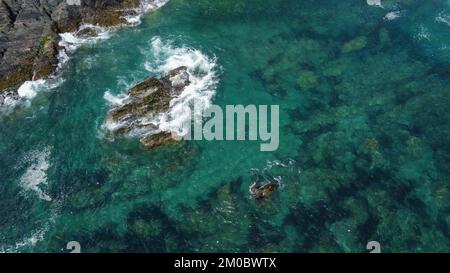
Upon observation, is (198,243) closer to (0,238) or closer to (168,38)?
(0,238)

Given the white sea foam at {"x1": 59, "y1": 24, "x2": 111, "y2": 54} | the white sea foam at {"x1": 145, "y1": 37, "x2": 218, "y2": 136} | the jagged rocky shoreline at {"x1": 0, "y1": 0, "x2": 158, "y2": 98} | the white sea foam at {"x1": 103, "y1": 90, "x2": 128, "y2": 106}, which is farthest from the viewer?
the white sea foam at {"x1": 59, "y1": 24, "x2": 111, "y2": 54}

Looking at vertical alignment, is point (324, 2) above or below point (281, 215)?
above

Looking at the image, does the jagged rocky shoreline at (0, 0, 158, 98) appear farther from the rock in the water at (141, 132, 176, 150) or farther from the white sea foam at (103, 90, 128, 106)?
the rock in the water at (141, 132, 176, 150)

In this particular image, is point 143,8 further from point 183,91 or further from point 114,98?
point 183,91

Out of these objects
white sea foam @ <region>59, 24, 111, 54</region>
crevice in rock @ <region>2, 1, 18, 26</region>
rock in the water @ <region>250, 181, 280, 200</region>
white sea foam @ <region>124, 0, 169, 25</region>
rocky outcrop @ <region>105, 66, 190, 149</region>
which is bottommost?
rock in the water @ <region>250, 181, 280, 200</region>

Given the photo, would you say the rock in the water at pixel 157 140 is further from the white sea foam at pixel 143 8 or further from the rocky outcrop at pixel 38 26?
the white sea foam at pixel 143 8

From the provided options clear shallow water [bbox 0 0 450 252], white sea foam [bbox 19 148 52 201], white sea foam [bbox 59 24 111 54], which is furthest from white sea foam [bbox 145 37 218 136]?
white sea foam [bbox 19 148 52 201]

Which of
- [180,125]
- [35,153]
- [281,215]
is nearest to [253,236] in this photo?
[281,215]

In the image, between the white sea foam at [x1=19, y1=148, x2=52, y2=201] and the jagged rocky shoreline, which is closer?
the white sea foam at [x1=19, y1=148, x2=52, y2=201]
